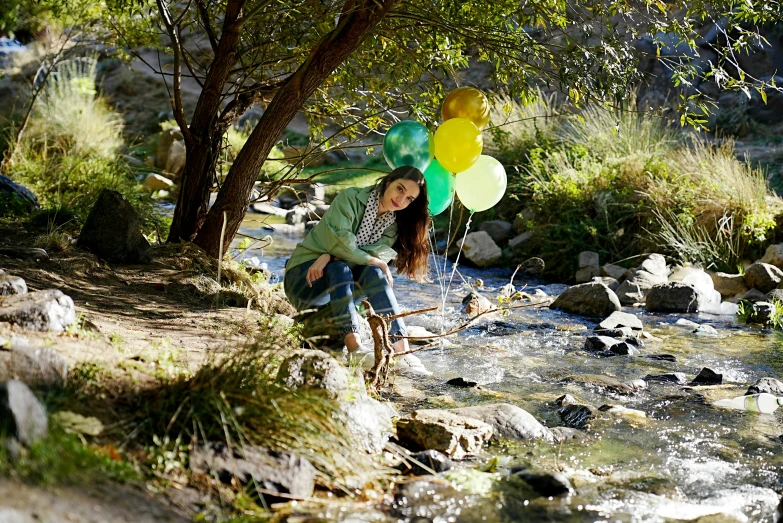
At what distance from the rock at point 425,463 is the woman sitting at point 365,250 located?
1.05m

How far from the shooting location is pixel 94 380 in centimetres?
296

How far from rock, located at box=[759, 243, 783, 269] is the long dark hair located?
4.85 m

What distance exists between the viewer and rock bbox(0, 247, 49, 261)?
483 cm

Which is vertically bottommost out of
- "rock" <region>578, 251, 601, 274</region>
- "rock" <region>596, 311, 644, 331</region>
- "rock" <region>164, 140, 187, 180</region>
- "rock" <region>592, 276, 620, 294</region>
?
"rock" <region>596, 311, 644, 331</region>

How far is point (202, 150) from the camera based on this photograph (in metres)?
5.84

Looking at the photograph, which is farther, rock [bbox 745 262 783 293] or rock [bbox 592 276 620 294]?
rock [bbox 592 276 620 294]

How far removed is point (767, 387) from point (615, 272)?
4049mm

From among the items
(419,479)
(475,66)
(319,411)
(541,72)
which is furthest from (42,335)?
(475,66)

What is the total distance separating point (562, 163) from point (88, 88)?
6.56m

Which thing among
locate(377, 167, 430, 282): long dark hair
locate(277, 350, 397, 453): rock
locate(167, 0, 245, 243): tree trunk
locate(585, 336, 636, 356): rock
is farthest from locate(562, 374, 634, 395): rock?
locate(167, 0, 245, 243): tree trunk

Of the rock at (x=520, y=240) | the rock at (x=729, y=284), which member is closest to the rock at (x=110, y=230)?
the rock at (x=520, y=240)

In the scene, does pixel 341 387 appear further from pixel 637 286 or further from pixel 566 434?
pixel 637 286

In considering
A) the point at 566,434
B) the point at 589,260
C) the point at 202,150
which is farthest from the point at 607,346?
the point at 202,150

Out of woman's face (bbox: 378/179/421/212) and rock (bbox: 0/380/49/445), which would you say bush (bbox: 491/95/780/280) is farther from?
rock (bbox: 0/380/49/445)
